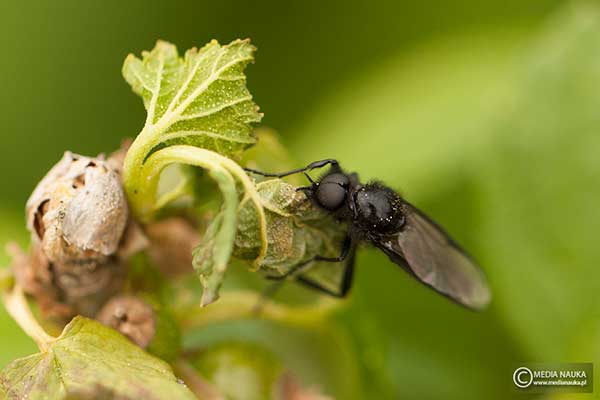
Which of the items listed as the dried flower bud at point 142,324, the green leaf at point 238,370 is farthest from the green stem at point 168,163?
the green leaf at point 238,370

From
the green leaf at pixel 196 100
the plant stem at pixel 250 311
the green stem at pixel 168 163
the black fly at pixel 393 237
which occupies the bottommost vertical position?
the plant stem at pixel 250 311

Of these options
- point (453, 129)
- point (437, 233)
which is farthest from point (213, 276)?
point (453, 129)

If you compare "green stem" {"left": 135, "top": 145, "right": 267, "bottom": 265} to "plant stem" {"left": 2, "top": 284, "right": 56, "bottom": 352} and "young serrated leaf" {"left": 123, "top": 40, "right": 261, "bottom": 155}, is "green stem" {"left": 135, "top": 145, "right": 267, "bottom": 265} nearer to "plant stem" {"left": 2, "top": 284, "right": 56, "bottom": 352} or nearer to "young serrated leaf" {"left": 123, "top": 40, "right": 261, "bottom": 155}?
"young serrated leaf" {"left": 123, "top": 40, "right": 261, "bottom": 155}

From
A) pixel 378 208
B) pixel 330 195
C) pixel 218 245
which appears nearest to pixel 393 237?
pixel 378 208

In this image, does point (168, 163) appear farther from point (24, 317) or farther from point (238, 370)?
point (238, 370)

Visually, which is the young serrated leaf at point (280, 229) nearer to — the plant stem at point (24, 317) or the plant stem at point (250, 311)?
the plant stem at point (250, 311)
